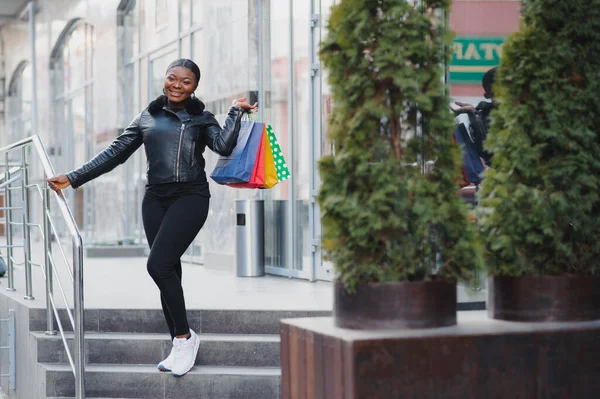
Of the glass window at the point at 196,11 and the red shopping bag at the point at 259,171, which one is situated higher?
the glass window at the point at 196,11

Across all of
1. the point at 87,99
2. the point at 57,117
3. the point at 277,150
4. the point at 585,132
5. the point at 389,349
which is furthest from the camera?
the point at 57,117

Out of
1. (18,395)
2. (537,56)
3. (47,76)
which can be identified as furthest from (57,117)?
(537,56)

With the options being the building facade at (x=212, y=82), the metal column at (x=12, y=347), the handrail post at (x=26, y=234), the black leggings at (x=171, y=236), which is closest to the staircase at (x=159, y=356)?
the black leggings at (x=171, y=236)

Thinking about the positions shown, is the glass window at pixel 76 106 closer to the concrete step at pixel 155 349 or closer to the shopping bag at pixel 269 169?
the concrete step at pixel 155 349

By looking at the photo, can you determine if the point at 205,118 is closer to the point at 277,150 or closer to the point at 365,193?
the point at 277,150

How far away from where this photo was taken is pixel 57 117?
66.5 feet

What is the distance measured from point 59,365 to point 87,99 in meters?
12.7

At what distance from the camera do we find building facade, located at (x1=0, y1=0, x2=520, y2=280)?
8930 millimetres

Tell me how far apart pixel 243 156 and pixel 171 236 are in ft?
2.33

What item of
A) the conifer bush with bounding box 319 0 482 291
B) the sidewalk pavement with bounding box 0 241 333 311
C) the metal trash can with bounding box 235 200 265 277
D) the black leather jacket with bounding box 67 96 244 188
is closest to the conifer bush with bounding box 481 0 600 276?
the conifer bush with bounding box 319 0 482 291

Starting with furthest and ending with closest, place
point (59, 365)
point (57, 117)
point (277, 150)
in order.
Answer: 1. point (57, 117)
2. point (277, 150)
3. point (59, 365)

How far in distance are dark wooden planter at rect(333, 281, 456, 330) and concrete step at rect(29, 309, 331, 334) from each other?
8.43 ft

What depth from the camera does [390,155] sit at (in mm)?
3580

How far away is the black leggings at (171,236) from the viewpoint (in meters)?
5.29
